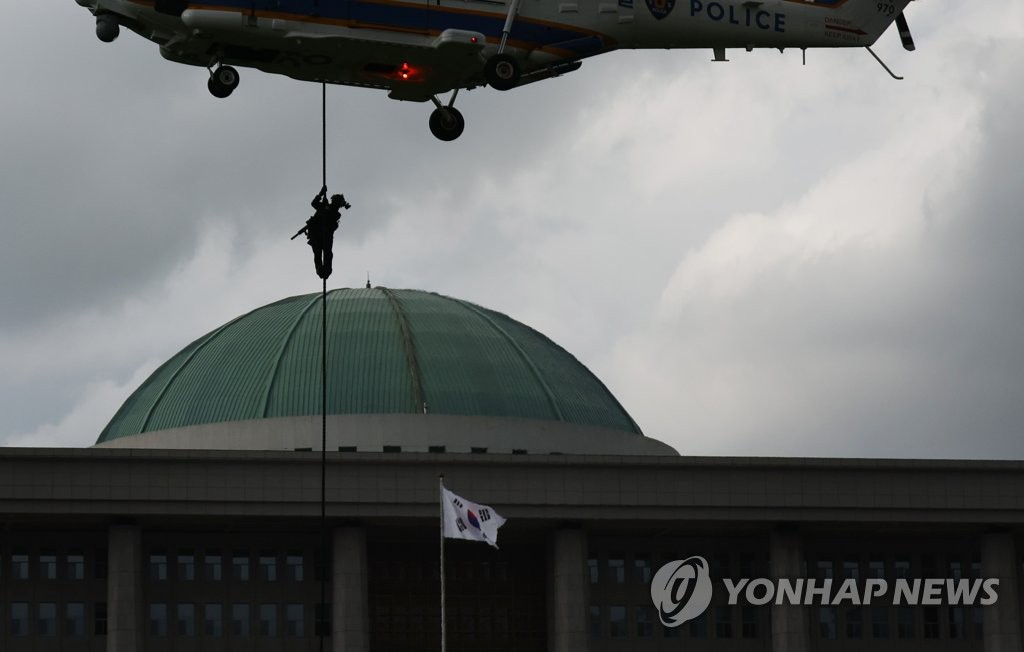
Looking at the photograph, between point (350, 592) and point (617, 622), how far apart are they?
47.1 feet

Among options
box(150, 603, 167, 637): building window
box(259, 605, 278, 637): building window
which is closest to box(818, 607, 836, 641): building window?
box(259, 605, 278, 637): building window

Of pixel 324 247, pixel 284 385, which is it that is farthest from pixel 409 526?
pixel 324 247

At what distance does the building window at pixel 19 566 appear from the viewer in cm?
11206

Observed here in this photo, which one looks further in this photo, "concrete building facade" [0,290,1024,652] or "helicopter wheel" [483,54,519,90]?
"concrete building facade" [0,290,1024,652]

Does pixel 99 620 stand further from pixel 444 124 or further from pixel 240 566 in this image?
pixel 444 124

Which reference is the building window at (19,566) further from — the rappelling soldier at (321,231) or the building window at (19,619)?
the rappelling soldier at (321,231)

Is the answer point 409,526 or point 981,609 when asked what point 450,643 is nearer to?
point 409,526

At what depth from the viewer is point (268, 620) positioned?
11281cm

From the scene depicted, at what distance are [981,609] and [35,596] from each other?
4793 cm

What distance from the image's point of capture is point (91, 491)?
353 feet

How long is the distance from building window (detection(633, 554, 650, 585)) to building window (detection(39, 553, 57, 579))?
94.8 feet

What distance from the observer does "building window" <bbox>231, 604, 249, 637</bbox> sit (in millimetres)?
112500

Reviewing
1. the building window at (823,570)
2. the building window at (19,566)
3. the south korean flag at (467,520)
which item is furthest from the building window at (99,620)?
the building window at (823,570)

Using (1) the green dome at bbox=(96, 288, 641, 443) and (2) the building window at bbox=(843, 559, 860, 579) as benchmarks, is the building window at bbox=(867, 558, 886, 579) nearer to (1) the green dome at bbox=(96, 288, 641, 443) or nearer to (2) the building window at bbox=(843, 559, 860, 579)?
(2) the building window at bbox=(843, 559, 860, 579)
